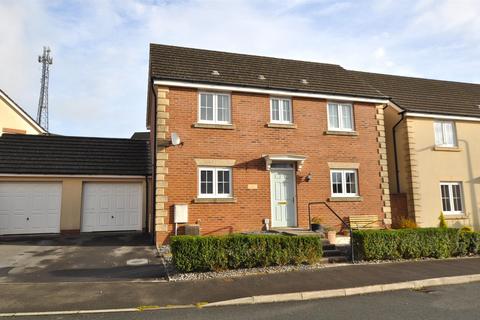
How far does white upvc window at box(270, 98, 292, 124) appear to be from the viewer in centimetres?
1367

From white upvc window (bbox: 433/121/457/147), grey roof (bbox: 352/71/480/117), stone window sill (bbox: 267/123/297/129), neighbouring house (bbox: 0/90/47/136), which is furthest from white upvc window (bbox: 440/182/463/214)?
neighbouring house (bbox: 0/90/47/136)

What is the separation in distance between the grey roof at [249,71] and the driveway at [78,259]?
575cm

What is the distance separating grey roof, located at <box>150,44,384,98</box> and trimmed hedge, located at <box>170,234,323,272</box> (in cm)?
615

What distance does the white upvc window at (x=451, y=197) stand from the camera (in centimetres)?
1580

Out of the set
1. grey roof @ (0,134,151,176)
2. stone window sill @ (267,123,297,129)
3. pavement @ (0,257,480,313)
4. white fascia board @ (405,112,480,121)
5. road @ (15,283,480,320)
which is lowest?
road @ (15,283,480,320)

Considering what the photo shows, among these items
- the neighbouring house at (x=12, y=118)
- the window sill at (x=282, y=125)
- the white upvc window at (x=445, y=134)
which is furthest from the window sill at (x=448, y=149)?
the neighbouring house at (x=12, y=118)

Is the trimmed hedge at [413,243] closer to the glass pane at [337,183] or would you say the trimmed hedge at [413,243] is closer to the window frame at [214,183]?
the glass pane at [337,183]

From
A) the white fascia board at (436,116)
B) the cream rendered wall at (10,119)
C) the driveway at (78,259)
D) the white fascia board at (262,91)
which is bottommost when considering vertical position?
the driveway at (78,259)

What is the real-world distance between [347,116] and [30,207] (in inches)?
508

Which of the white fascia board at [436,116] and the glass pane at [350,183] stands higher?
the white fascia board at [436,116]

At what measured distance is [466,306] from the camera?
630 cm

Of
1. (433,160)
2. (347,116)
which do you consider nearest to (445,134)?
(433,160)

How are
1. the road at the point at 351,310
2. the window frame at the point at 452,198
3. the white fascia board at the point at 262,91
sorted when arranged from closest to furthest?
the road at the point at 351,310 < the white fascia board at the point at 262,91 < the window frame at the point at 452,198

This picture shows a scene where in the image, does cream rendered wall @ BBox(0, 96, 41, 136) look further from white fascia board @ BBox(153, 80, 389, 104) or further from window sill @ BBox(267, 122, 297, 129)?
window sill @ BBox(267, 122, 297, 129)
